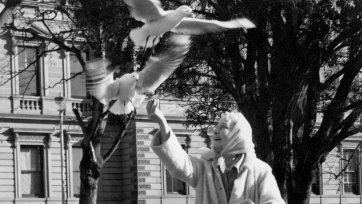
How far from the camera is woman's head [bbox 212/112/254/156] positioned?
6270 millimetres

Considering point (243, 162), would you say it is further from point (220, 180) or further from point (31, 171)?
point (31, 171)

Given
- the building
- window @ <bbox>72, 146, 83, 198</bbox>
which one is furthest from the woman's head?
window @ <bbox>72, 146, 83, 198</bbox>

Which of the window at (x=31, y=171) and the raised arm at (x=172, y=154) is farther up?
the raised arm at (x=172, y=154)

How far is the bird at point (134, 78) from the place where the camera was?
24.2 ft

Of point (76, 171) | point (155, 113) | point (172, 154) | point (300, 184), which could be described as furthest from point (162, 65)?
point (76, 171)

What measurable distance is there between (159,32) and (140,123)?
3410 centimetres

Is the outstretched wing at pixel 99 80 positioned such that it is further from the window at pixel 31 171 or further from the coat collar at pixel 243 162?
the window at pixel 31 171

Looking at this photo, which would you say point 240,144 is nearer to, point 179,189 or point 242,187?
point 242,187

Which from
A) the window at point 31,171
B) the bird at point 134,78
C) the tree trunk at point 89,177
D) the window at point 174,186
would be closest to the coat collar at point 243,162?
the bird at point 134,78

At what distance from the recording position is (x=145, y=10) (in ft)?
28.8

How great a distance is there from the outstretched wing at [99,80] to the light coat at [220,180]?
1865 millimetres

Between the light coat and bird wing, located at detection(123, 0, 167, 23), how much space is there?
8.39 feet

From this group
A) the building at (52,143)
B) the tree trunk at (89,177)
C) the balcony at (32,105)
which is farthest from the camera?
the balcony at (32,105)

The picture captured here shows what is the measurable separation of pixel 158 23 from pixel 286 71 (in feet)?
34.9
